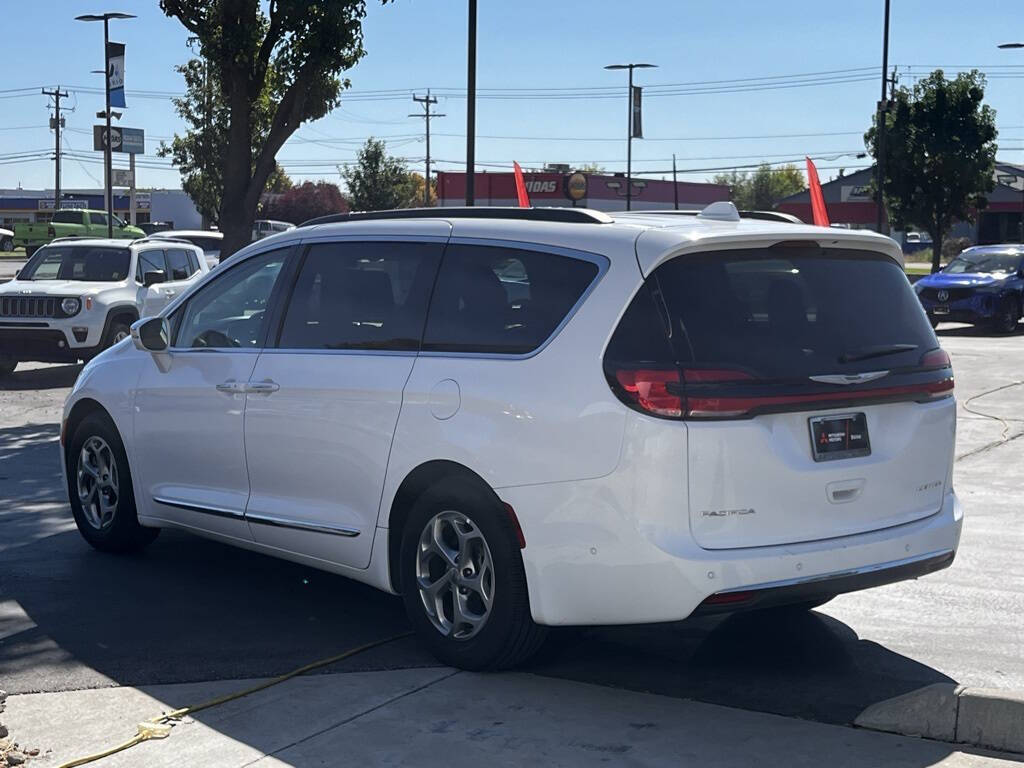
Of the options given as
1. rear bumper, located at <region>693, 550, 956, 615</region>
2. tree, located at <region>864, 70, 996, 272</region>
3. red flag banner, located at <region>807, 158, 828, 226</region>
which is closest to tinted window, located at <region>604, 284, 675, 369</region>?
rear bumper, located at <region>693, 550, 956, 615</region>

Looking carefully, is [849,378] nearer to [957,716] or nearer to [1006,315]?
[957,716]

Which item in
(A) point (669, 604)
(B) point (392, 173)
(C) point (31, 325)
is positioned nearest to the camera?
(A) point (669, 604)

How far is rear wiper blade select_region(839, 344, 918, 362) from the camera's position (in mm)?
5223

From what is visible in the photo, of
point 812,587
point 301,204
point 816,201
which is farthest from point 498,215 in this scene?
point 301,204

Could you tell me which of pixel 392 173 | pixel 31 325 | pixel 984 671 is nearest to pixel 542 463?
pixel 984 671

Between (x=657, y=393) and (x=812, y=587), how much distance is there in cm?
91

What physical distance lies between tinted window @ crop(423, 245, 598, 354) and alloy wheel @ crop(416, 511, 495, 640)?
72 cm

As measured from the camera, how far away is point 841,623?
20.6ft

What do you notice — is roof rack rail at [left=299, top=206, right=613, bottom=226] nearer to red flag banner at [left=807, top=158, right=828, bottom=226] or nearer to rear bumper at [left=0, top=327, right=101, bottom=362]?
red flag banner at [left=807, top=158, right=828, bottom=226]

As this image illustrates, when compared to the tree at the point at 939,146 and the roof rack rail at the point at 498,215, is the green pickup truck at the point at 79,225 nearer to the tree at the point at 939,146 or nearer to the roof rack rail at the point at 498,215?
the tree at the point at 939,146

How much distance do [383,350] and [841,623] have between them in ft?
7.83

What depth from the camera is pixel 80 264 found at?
58.3ft

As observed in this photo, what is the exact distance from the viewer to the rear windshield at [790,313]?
501 centimetres

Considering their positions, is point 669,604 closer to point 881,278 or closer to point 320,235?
point 881,278
